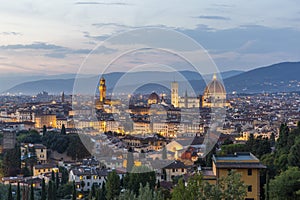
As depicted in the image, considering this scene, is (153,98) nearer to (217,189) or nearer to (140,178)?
(140,178)

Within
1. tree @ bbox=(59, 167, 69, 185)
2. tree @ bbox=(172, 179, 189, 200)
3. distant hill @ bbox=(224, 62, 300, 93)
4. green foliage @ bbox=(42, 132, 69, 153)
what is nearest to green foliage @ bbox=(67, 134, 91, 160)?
green foliage @ bbox=(42, 132, 69, 153)

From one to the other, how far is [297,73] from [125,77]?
6826 centimetres

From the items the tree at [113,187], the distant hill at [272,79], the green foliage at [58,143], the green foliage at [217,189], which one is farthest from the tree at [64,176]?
the distant hill at [272,79]

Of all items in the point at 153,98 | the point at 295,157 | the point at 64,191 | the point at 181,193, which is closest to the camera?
the point at 181,193

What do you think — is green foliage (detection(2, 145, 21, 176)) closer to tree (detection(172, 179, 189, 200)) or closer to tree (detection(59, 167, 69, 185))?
tree (detection(59, 167, 69, 185))

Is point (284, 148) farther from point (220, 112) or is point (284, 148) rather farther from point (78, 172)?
point (220, 112)

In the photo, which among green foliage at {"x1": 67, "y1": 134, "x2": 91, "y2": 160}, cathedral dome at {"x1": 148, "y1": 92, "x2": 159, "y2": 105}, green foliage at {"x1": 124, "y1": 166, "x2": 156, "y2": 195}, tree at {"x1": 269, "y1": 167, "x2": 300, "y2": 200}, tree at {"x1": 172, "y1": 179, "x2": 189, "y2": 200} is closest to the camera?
tree at {"x1": 172, "y1": 179, "x2": 189, "y2": 200}

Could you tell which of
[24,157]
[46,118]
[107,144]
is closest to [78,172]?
Answer: [107,144]

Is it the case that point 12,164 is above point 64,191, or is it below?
above

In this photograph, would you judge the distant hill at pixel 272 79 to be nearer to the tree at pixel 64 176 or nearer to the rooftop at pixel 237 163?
the tree at pixel 64 176

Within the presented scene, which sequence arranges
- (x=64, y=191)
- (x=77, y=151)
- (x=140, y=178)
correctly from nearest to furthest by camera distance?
(x=140, y=178), (x=64, y=191), (x=77, y=151)

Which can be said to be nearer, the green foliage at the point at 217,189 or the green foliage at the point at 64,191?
the green foliage at the point at 217,189

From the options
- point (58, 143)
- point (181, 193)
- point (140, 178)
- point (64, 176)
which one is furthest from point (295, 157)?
point (58, 143)

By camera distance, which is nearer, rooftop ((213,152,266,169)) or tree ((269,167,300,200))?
tree ((269,167,300,200))
